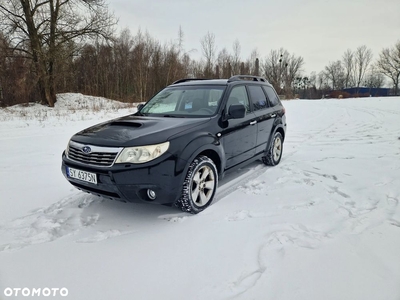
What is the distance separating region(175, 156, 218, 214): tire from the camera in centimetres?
292

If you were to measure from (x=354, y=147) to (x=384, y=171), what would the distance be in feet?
6.42

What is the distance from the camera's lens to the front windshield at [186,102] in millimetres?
3658

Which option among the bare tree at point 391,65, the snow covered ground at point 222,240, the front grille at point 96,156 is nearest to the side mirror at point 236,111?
the snow covered ground at point 222,240

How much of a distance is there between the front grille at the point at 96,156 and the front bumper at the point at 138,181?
0.06m

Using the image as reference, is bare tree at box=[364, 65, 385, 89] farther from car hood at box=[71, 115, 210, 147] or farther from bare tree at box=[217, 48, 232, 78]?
car hood at box=[71, 115, 210, 147]

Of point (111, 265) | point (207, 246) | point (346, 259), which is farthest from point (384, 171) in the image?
point (111, 265)

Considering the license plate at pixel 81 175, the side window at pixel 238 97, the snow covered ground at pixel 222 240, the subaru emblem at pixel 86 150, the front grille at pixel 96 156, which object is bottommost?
the snow covered ground at pixel 222 240

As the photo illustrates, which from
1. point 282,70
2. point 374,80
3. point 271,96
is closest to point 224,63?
point 282,70

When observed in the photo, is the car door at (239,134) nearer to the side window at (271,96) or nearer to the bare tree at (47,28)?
the side window at (271,96)

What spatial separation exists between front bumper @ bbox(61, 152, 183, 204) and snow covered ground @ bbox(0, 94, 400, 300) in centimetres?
38

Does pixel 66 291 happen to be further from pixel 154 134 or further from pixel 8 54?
pixel 8 54

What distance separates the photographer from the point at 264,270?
2.11m

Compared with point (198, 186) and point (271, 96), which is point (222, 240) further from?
point (271, 96)

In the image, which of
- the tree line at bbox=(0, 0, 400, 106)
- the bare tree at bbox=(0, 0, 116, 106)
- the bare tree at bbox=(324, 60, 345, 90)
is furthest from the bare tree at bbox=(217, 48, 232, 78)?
the bare tree at bbox=(324, 60, 345, 90)
